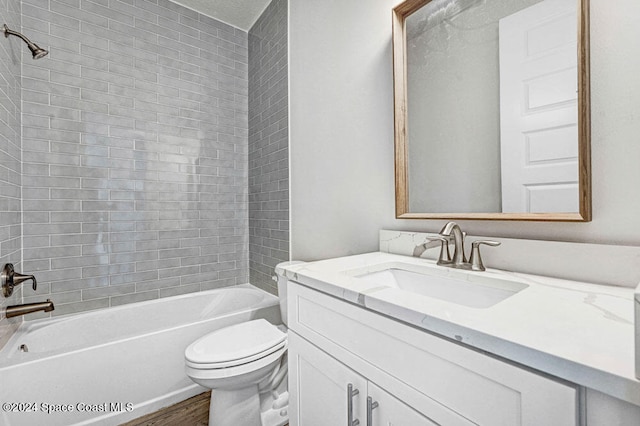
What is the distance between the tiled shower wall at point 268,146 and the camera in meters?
2.06

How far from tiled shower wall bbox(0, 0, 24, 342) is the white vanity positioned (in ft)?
4.90

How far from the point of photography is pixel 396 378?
0.70 meters

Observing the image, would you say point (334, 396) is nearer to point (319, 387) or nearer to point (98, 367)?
point (319, 387)

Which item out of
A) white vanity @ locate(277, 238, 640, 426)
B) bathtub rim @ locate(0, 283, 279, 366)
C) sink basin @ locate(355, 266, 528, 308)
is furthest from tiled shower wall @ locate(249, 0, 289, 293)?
white vanity @ locate(277, 238, 640, 426)

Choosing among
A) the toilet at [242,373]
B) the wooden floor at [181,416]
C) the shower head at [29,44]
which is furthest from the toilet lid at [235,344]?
the shower head at [29,44]

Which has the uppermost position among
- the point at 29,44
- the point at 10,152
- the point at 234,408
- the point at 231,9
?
the point at 231,9

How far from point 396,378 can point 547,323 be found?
1.13ft

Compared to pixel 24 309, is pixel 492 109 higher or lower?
higher

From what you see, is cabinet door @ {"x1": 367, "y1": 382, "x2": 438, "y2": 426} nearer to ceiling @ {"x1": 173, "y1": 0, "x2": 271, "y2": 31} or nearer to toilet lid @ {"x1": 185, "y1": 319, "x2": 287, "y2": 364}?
toilet lid @ {"x1": 185, "y1": 319, "x2": 287, "y2": 364}

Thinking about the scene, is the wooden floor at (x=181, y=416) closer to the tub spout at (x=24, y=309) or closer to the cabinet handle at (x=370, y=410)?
the tub spout at (x=24, y=309)

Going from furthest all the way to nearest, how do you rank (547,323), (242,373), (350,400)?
(242,373), (350,400), (547,323)

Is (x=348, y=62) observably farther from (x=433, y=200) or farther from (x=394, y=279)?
(x=394, y=279)

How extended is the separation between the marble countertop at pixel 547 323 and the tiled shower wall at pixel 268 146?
125 centimetres

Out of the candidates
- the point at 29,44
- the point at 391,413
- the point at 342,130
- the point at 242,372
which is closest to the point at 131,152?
the point at 29,44
